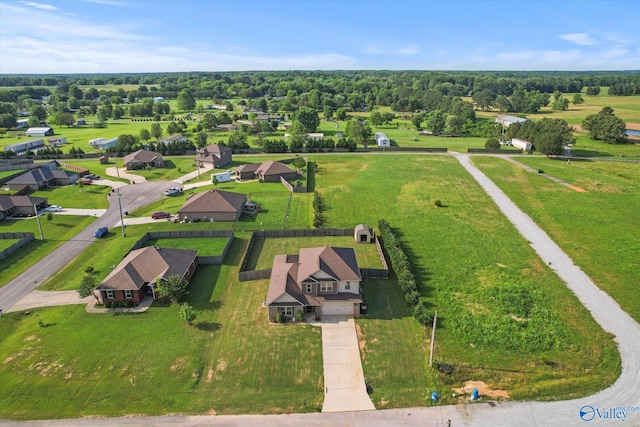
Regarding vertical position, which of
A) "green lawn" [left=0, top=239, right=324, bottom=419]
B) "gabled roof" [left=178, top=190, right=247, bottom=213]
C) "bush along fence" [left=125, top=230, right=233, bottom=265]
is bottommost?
"green lawn" [left=0, top=239, right=324, bottom=419]

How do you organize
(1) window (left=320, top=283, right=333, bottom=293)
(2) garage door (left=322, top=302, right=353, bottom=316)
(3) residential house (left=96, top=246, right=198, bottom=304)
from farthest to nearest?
1. (3) residential house (left=96, top=246, right=198, bottom=304)
2. (1) window (left=320, top=283, right=333, bottom=293)
3. (2) garage door (left=322, top=302, right=353, bottom=316)

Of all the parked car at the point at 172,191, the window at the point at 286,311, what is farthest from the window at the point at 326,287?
the parked car at the point at 172,191

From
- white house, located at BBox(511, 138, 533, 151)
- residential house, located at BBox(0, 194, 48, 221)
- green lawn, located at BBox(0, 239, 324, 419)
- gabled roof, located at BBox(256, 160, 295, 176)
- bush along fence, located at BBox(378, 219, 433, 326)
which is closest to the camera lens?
green lawn, located at BBox(0, 239, 324, 419)

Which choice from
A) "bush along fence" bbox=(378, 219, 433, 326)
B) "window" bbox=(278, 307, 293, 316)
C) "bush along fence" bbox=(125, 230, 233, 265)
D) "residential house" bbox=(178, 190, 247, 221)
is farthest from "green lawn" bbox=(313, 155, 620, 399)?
"bush along fence" bbox=(125, 230, 233, 265)

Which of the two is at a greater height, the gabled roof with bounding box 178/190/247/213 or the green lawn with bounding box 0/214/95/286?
the gabled roof with bounding box 178/190/247/213

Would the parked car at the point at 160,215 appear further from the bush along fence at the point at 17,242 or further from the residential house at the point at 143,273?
the residential house at the point at 143,273

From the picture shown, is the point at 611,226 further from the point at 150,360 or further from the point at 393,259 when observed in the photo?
the point at 150,360

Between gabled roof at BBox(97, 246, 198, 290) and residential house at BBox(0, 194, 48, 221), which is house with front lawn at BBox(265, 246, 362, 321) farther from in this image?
residential house at BBox(0, 194, 48, 221)

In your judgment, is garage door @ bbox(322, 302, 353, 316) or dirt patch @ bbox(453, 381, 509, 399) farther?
garage door @ bbox(322, 302, 353, 316)

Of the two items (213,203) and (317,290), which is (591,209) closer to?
(317,290)
